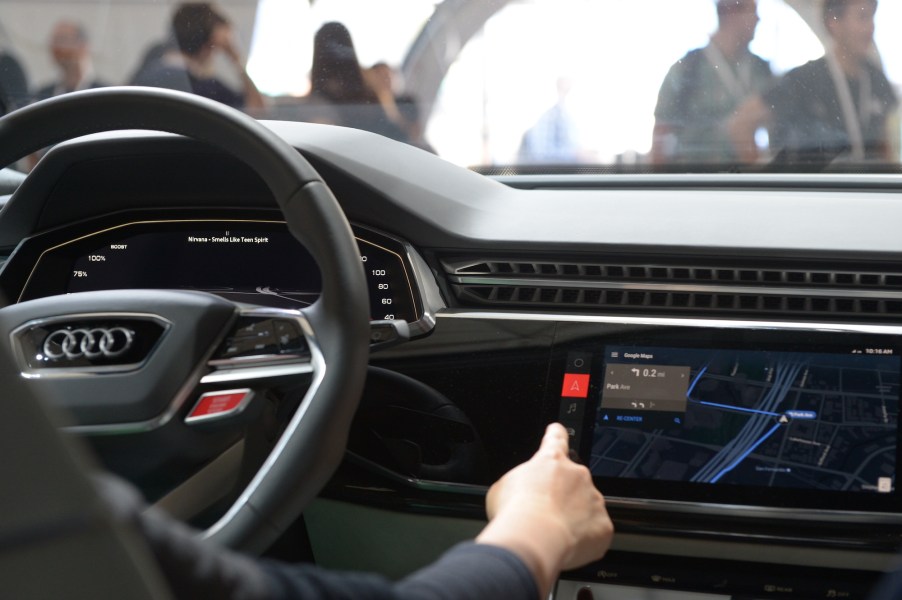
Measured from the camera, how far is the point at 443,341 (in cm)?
Answer: 171

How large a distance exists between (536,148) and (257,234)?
0.59 m

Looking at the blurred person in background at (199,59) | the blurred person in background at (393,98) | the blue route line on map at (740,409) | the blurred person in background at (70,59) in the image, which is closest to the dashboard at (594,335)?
the blue route line on map at (740,409)

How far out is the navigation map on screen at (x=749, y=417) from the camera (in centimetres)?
154

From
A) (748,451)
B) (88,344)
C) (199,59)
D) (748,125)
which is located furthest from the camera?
(199,59)

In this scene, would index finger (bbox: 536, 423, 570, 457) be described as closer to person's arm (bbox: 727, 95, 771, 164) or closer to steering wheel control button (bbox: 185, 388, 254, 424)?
steering wheel control button (bbox: 185, 388, 254, 424)

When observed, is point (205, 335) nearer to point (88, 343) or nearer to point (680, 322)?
point (88, 343)

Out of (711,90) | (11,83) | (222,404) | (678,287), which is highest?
(711,90)

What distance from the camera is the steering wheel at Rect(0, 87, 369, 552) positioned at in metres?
1.22

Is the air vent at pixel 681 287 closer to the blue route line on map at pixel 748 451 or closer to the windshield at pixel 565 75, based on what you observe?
the blue route line on map at pixel 748 451

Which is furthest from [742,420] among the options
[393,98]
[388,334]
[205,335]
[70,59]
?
[70,59]

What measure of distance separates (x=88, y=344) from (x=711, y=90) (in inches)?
47.1

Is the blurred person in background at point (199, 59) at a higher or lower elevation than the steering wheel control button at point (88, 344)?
higher

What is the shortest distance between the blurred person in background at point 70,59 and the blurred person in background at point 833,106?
4.60ft

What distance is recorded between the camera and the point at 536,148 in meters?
2.12
